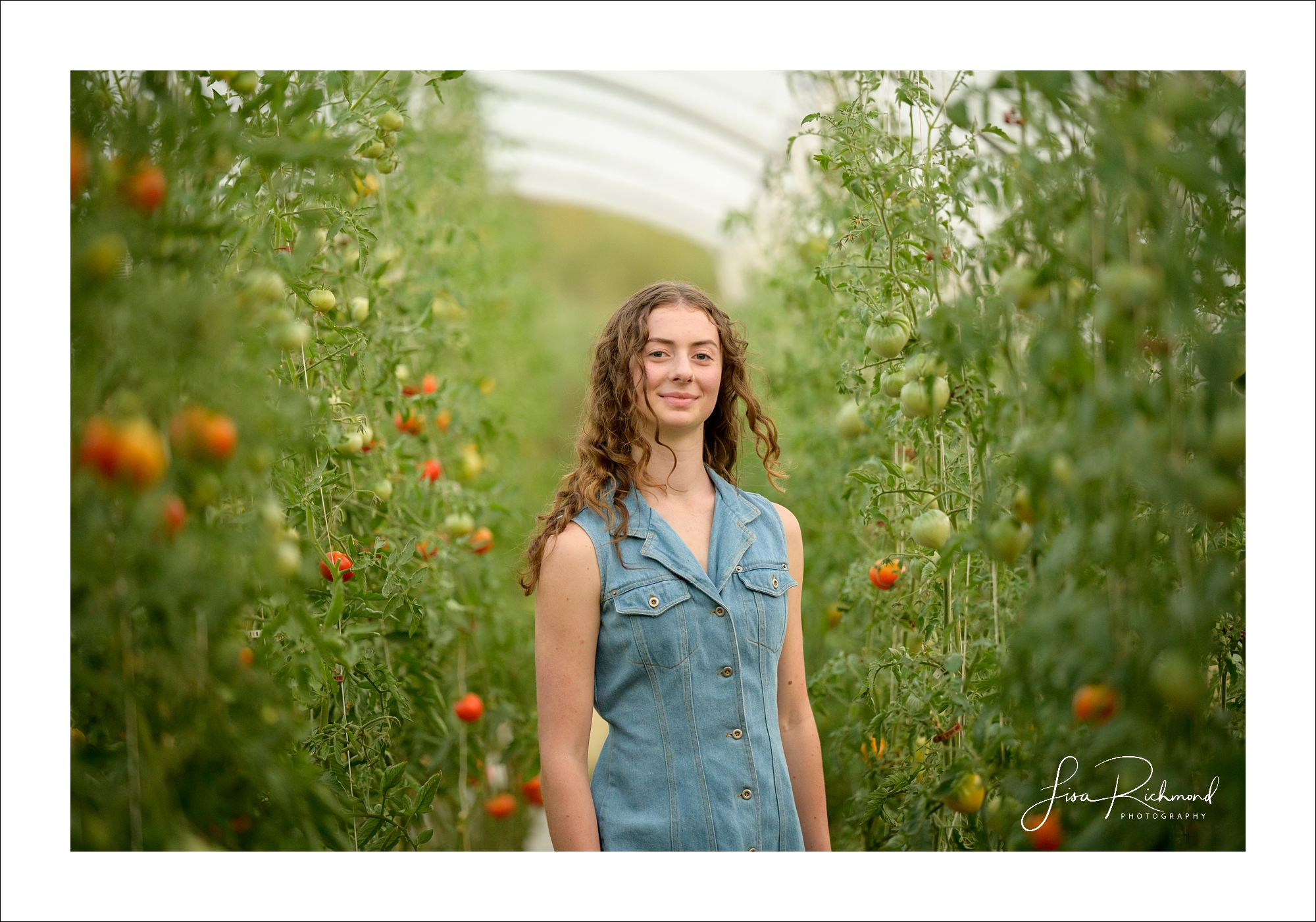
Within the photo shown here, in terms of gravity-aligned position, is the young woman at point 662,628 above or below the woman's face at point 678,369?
below

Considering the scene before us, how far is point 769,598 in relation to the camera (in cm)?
127

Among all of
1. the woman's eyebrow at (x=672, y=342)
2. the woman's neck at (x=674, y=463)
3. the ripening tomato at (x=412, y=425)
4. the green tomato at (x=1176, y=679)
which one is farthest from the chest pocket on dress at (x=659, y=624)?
the ripening tomato at (x=412, y=425)

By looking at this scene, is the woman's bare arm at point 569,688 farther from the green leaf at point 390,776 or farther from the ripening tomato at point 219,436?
the ripening tomato at point 219,436

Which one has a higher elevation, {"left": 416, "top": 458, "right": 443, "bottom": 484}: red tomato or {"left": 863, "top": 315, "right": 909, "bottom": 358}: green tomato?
{"left": 863, "top": 315, "right": 909, "bottom": 358}: green tomato

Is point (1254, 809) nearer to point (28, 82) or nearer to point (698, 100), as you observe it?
point (28, 82)

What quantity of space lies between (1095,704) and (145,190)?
1133 millimetres

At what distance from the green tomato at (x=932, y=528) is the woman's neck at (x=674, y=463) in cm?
33

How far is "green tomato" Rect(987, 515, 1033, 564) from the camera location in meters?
1.07

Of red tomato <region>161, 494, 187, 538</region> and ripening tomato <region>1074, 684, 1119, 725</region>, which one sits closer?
red tomato <region>161, 494, 187, 538</region>

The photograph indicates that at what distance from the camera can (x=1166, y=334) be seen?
100 centimetres

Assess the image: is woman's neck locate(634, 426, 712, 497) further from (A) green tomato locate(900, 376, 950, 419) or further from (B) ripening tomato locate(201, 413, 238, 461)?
(B) ripening tomato locate(201, 413, 238, 461)

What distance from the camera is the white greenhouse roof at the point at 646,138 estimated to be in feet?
15.2

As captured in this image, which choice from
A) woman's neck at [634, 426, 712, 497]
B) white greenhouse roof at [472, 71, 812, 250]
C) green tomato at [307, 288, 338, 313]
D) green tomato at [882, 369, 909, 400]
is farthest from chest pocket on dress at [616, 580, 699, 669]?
white greenhouse roof at [472, 71, 812, 250]

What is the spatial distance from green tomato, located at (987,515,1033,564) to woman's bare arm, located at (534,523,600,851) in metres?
0.48
